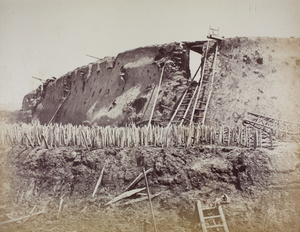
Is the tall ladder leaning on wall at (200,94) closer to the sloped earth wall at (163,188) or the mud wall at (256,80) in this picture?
the mud wall at (256,80)

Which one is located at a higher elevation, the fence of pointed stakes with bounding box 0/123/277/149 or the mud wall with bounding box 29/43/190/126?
the mud wall with bounding box 29/43/190/126

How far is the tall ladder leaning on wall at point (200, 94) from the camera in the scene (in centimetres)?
1424

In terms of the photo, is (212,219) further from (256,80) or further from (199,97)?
(256,80)

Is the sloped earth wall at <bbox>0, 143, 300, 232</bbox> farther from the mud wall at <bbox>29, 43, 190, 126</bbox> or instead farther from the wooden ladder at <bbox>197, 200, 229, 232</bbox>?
the mud wall at <bbox>29, 43, 190, 126</bbox>

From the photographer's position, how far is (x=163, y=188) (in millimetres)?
8453

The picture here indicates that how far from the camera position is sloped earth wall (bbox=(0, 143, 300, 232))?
25.7 ft

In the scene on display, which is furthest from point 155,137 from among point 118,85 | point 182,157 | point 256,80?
point 118,85

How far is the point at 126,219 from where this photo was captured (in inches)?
312

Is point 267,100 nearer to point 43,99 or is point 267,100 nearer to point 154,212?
point 154,212

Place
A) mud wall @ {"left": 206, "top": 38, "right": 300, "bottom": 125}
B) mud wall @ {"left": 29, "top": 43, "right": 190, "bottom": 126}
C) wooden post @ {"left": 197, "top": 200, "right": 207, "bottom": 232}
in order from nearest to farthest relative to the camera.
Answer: wooden post @ {"left": 197, "top": 200, "right": 207, "bottom": 232}, mud wall @ {"left": 206, "top": 38, "right": 300, "bottom": 125}, mud wall @ {"left": 29, "top": 43, "right": 190, "bottom": 126}

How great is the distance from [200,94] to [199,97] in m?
0.16

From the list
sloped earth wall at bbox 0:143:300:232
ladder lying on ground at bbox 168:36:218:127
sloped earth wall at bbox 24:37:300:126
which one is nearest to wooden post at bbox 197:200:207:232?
sloped earth wall at bbox 0:143:300:232

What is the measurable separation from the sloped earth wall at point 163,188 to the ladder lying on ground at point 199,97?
476 centimetres

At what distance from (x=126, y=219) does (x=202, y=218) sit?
1902 millimetres
